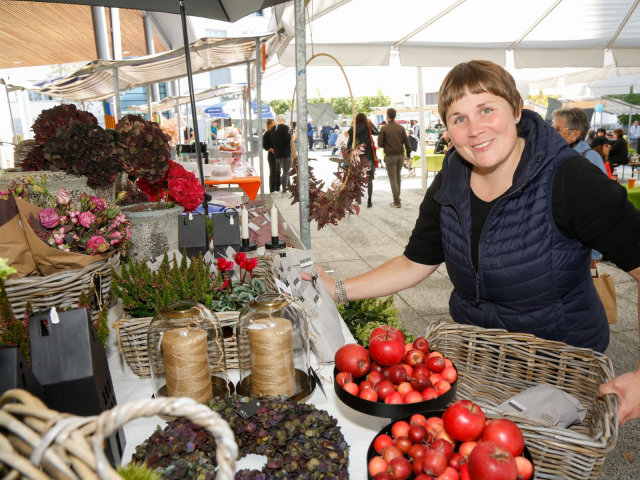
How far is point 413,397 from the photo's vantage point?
1019 mm

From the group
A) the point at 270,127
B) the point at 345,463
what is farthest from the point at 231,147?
the point at 345,463

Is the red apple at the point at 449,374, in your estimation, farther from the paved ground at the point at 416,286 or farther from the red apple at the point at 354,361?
the paved ground at the point at 416,286

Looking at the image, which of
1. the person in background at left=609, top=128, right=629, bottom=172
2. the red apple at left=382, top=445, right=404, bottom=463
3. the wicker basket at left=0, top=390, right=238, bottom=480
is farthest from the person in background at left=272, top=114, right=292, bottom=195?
the wicker basket at left=0, top=390, right=238, bottom=480

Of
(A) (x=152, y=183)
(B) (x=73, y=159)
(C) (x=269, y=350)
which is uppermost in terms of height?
(B) (x=73, y=159)

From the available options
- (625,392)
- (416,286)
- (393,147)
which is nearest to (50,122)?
(625,392)

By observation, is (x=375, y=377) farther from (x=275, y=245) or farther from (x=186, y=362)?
(x=275, y=245)

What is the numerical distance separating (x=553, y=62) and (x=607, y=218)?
5.65 m

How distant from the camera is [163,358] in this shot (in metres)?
1.17

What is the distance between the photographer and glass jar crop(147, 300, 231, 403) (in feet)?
3.64

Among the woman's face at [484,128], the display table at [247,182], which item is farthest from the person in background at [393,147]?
the woman's face at [484,128]

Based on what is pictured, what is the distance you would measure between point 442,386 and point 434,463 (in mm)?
308

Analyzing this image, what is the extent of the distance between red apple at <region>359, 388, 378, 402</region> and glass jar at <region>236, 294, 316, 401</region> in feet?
0.74

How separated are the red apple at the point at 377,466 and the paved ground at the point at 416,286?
1986mm

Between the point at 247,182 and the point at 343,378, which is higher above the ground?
the point at 247,182
